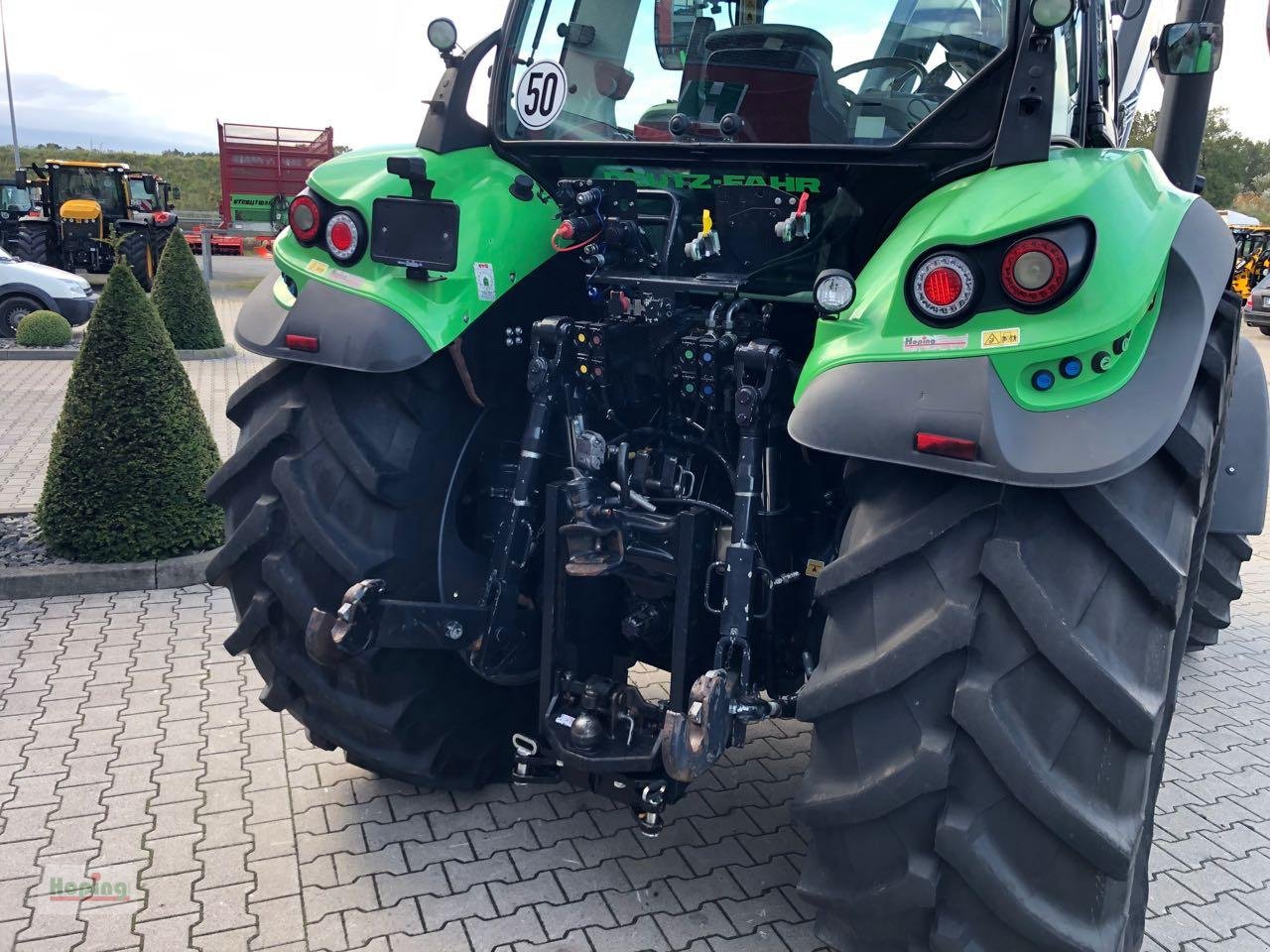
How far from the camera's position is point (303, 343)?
2805 millimetres

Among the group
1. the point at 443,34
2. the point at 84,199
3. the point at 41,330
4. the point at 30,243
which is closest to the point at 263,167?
the point at 84,199

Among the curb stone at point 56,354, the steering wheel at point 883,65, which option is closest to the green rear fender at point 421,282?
the steering wheel at point 883,65

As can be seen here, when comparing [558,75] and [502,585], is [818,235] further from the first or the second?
[502,585]

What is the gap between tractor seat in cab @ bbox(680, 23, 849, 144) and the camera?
2709mm

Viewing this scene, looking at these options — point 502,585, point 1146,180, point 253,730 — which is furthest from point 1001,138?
point 253,730

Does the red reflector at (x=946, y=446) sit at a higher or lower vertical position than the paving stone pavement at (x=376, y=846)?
higher

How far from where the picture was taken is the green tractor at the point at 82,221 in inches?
754

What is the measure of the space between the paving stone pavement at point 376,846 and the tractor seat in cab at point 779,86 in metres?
2.05

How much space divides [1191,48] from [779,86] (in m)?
1.31

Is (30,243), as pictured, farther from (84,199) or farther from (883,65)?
(883,65)

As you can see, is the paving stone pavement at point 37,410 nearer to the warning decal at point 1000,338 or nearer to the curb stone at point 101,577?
the curb stone at point 101,577

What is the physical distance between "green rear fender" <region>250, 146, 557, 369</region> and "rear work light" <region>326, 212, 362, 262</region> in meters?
0.03

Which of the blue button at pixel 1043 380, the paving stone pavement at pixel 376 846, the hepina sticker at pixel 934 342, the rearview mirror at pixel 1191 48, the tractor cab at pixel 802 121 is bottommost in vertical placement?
the paving stone pavement at pixel 376 846

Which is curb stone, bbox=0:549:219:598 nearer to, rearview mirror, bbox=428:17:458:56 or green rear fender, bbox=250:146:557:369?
green rear fender, bbox=250:146:557:369
